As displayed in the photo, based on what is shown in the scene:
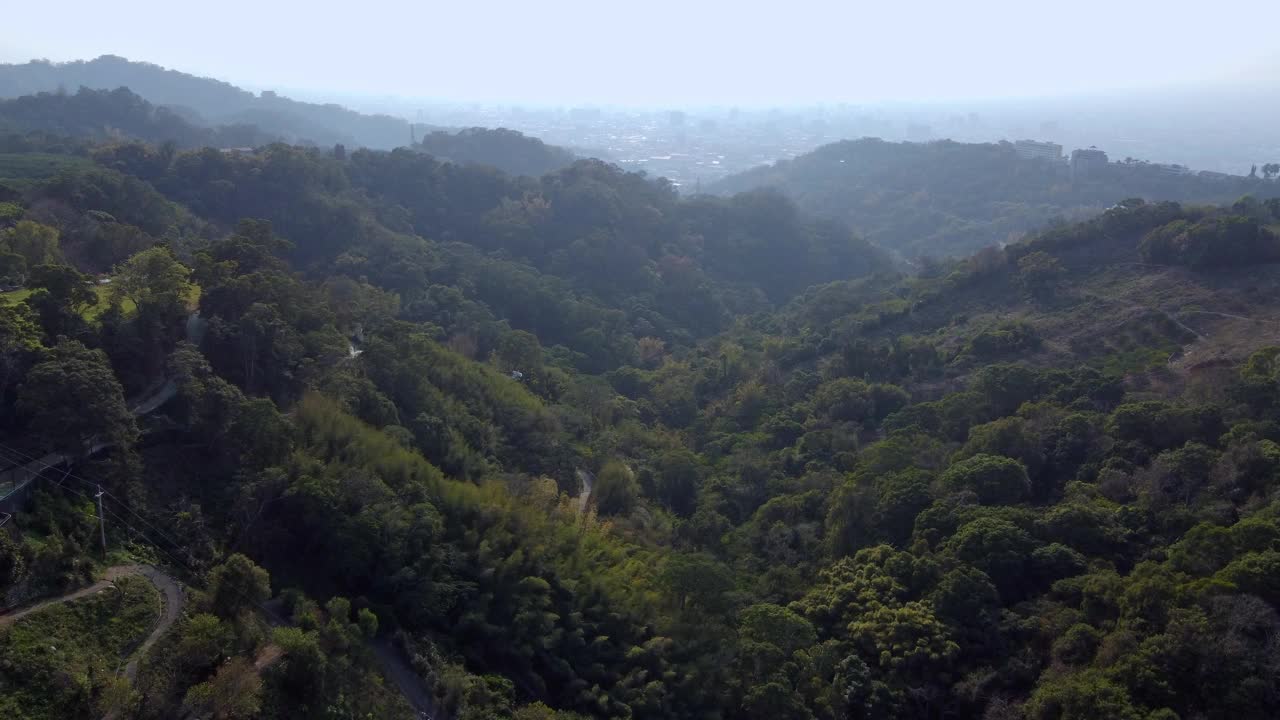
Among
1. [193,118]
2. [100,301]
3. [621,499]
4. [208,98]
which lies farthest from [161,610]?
[208,98]

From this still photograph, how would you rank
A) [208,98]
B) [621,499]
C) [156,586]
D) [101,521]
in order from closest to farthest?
[156,586]
[101,521]
[621,499]
[208,98]

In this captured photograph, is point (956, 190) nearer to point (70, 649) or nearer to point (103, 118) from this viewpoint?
point (103, 118)

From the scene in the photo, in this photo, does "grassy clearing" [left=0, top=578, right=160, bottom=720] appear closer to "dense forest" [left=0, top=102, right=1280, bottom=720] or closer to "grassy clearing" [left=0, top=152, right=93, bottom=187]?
"dense forest" [left=0, top=102, right=1280, bottom=720]

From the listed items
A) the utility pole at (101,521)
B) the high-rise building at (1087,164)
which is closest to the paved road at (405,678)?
the utility pole at (101,521)

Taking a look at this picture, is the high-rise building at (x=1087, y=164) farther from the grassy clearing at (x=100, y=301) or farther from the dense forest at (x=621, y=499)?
the grassy clearing at (x=100, y=301)

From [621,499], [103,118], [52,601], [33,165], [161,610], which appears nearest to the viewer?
[52,601]

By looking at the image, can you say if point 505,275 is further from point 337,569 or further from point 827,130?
point 827,130

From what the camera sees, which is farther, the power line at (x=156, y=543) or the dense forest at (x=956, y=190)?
the dense forest at (x=956, y=190)
